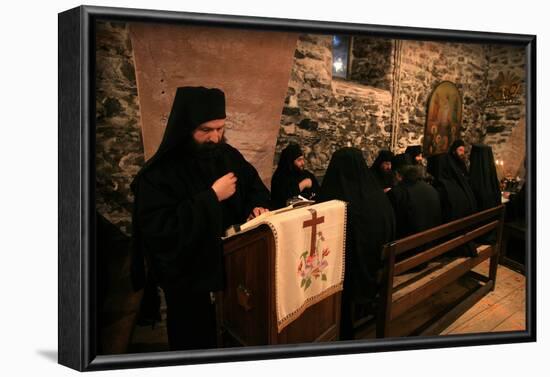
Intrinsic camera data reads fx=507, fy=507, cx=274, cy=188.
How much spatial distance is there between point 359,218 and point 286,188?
0.55 meters

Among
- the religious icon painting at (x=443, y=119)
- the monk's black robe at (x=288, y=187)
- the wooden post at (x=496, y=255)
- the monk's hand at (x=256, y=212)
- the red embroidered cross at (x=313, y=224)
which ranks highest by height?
the religious icon painting at (x=443, y=119)

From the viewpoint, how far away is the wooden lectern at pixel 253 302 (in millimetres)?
3098

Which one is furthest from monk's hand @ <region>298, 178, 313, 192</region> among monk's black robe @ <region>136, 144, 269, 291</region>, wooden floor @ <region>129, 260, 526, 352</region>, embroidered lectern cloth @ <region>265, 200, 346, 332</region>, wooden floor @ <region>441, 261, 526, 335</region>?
wooden floor @ <region>441, 261, 526, 335</region>

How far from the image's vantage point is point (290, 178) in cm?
336

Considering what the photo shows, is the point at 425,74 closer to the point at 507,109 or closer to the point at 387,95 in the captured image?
the point at 387,95

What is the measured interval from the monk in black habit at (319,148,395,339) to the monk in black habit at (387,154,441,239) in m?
0.11

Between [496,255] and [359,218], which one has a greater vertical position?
[359,218]

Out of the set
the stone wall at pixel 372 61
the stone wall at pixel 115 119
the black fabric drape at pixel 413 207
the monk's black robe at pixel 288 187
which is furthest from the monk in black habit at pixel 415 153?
the stone wall at pixel 115 119

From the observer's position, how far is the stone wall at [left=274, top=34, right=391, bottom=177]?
3.34m

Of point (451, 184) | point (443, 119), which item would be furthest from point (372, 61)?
point (451, 184)

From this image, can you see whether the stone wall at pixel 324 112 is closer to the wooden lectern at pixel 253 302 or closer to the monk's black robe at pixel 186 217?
the monk's black robe at pixel 186 217

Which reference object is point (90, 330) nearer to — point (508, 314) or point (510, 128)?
point (508, 314)

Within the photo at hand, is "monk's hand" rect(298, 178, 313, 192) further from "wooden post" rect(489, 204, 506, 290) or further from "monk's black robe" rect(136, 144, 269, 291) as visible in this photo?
"wooden post" rect(489, 204, 506, 290)

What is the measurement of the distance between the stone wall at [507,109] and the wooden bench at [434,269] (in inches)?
16.5
